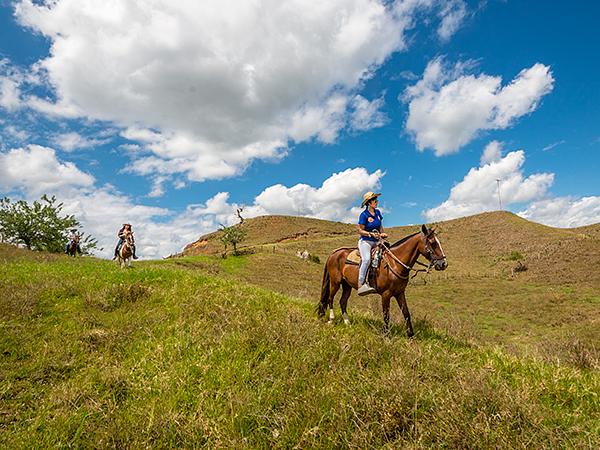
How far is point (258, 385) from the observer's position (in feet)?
17.8

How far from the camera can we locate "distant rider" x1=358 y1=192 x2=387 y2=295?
9094 millimetres

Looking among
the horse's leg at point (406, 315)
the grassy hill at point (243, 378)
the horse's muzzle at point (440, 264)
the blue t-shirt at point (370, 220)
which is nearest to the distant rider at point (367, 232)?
the blue t-shirt at point (370, 220)

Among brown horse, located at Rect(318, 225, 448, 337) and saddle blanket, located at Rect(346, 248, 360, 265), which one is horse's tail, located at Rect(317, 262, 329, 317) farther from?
saddle blanket, located at Rect(346, 248, 360, 265)

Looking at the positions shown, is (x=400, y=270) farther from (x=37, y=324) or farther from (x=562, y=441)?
(x=37, y=324)

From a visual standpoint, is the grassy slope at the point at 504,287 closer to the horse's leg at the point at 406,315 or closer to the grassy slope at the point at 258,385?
the horse's leg at the point at 406,315

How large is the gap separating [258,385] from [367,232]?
5.14 metres

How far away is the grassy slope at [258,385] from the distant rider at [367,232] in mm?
1081

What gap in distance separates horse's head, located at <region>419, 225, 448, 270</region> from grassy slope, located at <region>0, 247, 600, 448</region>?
6.01 ft

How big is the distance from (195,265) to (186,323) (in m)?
30.2

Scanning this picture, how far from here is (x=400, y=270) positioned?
870 centimetres

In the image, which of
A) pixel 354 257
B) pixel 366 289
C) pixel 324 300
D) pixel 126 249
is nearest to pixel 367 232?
pixel 354 257

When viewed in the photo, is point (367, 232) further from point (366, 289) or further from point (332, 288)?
point (332, 288)

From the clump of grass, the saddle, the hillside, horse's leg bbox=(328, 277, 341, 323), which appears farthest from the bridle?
the hillside

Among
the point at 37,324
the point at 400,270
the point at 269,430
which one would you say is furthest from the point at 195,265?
the point at 269,430
